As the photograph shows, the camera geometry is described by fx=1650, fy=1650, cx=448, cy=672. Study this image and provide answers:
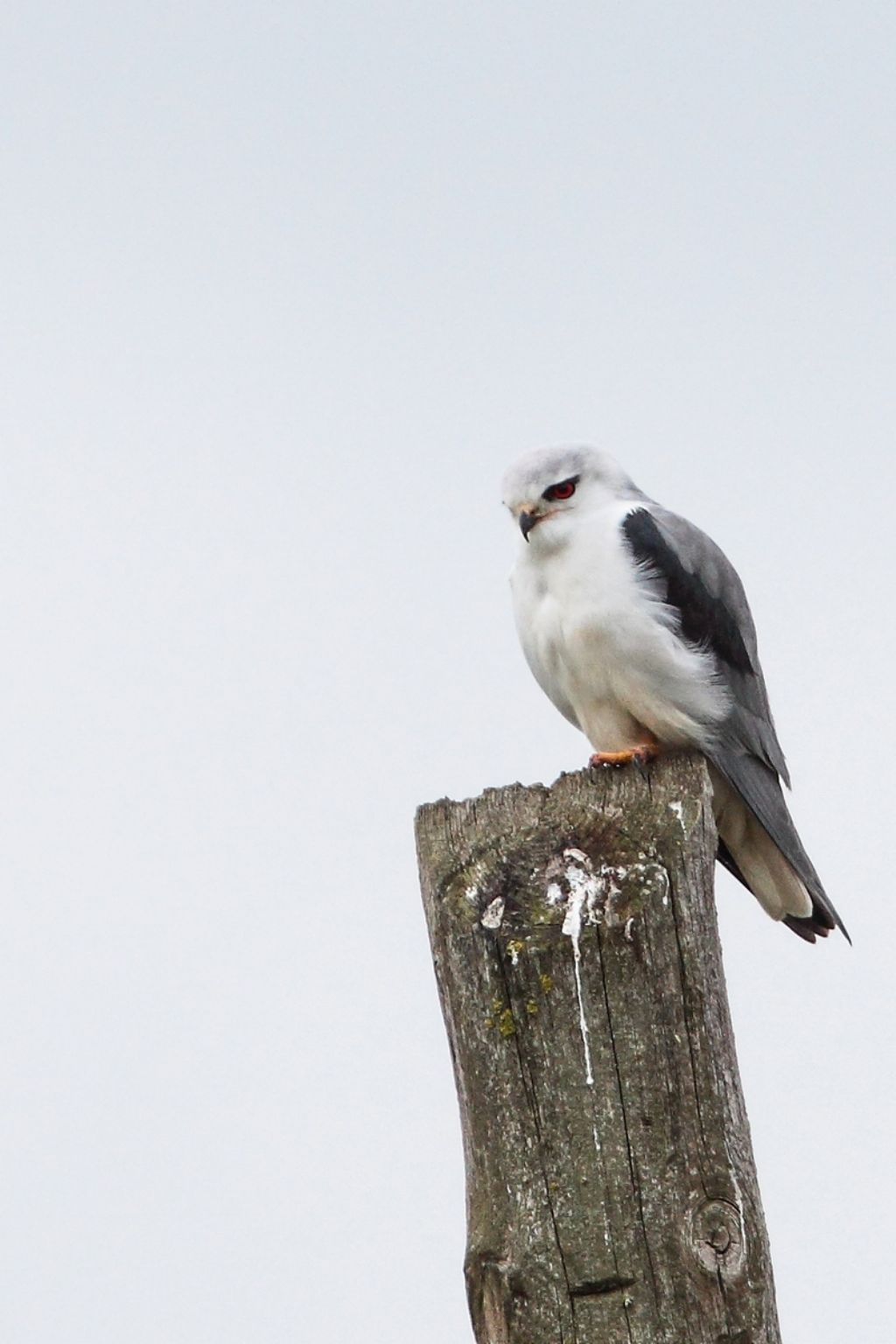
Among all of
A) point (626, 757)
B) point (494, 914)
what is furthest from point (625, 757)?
point (494, 914)

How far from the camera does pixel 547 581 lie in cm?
634

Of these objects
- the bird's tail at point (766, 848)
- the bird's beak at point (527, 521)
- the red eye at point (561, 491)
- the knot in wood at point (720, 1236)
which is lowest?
the knot in wood at point (720, 1236)

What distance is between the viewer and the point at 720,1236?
337 cm

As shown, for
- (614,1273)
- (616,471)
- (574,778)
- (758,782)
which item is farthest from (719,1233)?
(616,471)

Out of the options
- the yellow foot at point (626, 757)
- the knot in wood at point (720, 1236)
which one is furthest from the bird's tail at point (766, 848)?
the knot in wood at point (720, 1236)

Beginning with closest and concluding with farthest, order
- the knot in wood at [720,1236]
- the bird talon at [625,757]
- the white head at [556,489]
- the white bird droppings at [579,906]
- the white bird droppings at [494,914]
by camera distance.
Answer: the knot in wood at [720,1236], the white bird droppings at [579,906], the white bird droppings at [494,914], the bird talon at [625,757], the white head at [556,489]

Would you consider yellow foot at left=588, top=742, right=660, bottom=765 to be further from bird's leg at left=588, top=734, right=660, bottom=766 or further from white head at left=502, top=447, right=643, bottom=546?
white head at left=502, top=447, right=643, bottom=546

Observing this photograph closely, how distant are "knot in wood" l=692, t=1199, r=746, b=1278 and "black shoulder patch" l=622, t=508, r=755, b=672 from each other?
121 inches

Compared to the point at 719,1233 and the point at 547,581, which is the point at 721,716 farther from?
the point at 719,1233

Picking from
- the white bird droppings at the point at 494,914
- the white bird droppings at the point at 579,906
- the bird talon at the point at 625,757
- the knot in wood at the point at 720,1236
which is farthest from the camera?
the bird talon at the point at 625,757

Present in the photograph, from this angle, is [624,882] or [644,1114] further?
[624,882]

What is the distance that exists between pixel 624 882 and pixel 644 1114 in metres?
0.51

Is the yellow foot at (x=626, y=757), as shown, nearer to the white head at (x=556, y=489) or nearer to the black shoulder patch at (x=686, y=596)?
the black shoulder patch at (x=686, y=596)

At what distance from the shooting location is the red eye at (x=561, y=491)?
6445mm
